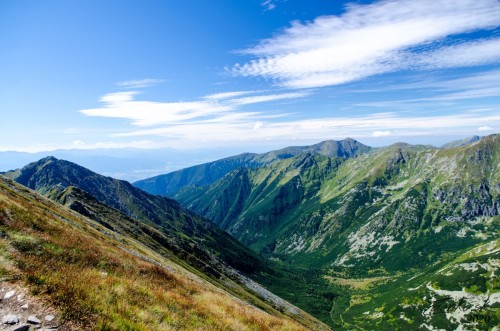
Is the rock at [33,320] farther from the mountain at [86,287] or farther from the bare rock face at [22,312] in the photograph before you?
the mountain at [86,287]

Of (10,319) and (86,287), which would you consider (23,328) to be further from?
(86,287)

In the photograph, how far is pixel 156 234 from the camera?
12438 centimetres

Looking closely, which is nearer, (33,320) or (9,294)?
(33,320)

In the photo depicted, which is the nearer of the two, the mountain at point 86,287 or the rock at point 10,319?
the rock at point 10,319

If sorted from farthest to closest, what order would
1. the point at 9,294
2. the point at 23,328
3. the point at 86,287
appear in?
1. the point at 86,287
2. the point at 9,294
3. the point at 23,328

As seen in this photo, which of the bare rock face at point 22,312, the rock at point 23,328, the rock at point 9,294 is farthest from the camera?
the rock at point 9,294

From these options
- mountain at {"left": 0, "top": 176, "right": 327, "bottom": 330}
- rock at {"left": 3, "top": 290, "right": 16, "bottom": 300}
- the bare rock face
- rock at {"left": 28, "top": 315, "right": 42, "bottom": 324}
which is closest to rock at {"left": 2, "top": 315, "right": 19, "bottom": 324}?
the bare rock face

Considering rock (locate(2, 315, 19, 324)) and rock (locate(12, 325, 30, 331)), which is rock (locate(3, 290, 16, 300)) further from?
rock (locate(12, 325, 30, 331))

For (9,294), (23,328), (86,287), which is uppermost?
(9,294)

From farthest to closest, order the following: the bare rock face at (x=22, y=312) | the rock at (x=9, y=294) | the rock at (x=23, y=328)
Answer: the rock at (x=9, y=294) → the bare rock face at (x=22, y=312) → the rock at (x=23, y=328)

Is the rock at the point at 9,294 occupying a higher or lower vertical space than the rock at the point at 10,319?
higher

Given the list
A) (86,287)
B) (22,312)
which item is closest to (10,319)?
(22,312)

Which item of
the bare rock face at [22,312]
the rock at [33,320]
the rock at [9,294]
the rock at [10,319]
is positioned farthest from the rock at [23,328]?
the rock at [9,294]

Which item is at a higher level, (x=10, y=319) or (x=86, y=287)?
(x=10, y=319)
